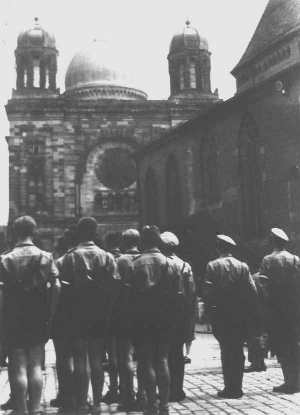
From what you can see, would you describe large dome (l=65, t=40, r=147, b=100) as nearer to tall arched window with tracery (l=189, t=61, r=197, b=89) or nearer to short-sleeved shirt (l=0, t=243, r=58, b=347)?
tall arched window with tracery (l=189, t=61, r=197, b=89)

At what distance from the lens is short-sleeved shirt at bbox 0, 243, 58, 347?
6.92 meters

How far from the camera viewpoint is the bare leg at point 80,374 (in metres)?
7.60

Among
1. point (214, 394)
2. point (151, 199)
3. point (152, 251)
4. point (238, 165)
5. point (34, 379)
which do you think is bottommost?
point (214, 394)

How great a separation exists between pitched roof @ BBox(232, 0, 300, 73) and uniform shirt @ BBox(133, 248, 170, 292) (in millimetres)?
28096

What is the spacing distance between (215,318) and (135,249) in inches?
51.1

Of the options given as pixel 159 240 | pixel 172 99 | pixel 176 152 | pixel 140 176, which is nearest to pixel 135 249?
pixel 159 240

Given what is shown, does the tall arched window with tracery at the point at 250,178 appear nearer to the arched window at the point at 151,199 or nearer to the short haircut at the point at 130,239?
the arched window at the point at 151,199

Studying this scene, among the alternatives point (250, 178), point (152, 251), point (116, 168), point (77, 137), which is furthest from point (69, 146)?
point (152, 251)

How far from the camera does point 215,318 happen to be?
28.6 feet

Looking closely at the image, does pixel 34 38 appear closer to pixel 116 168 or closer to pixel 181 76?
pixel 181 76

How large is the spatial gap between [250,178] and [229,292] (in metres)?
20.0

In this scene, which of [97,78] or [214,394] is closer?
[214,394]

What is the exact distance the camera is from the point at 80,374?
765 centimetres

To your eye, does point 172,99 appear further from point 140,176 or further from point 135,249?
point 135,249
